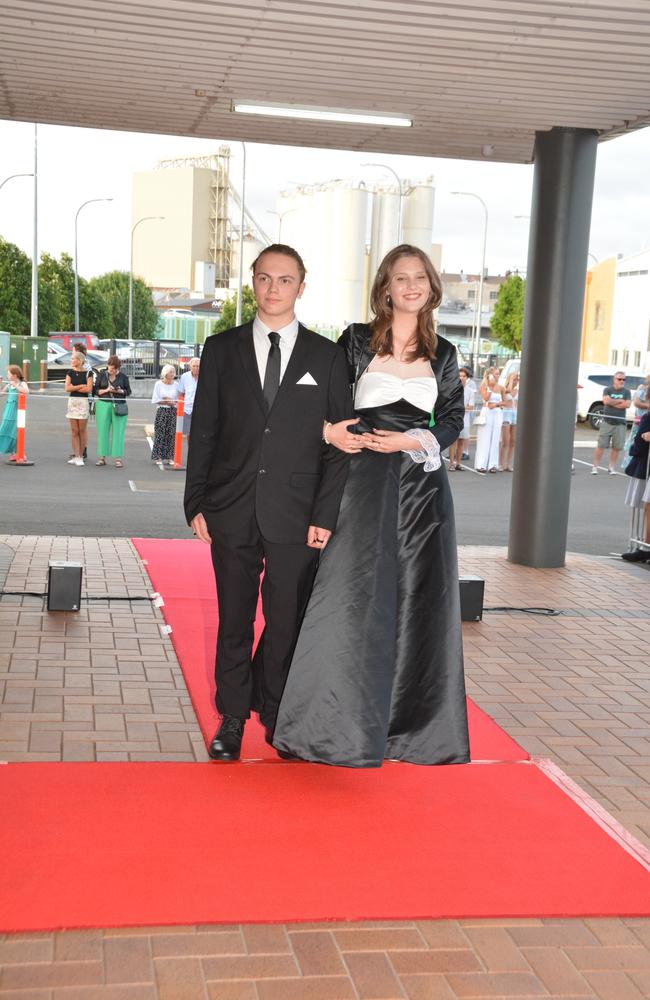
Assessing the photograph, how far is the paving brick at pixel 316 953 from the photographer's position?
9.78 ft

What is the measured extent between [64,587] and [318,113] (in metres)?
4.03

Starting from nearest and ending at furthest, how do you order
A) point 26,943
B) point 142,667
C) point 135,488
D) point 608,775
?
point 26,943, point 608,775, point 142,667, point 135,488

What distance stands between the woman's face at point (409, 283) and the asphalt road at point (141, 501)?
6.81 m

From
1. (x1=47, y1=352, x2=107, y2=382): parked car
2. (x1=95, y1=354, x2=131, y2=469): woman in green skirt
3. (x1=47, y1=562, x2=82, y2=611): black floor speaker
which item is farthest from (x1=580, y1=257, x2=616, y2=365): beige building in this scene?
(x1=47, y1=562, x2=82, y2=611): black floor speaker

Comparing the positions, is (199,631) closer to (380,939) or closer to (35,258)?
(380,939)

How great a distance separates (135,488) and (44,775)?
10.3 metres

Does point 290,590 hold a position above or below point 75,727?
above

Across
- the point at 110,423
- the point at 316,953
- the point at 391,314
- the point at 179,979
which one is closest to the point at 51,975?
the point at 179,979

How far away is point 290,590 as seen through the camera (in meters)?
4.32

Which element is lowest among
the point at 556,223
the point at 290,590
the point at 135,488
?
the point at 135,488

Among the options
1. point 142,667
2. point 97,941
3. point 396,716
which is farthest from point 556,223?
point 97,941

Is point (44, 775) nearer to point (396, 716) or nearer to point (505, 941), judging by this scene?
point (396, 716)

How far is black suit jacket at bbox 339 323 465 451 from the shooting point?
4.38 metres

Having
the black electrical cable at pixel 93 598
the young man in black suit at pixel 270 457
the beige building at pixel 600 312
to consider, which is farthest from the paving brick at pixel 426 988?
the beige building at pixel 600 312
